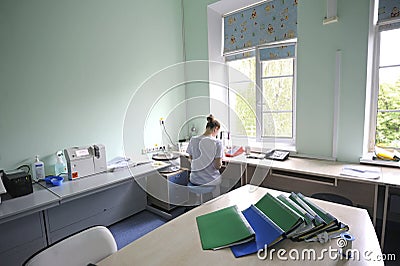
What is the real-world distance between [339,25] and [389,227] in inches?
86.7

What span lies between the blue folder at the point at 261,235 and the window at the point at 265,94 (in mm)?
2109

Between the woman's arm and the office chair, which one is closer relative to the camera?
the office chair

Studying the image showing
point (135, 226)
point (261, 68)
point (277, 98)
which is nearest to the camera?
Answer: point (135, 226)

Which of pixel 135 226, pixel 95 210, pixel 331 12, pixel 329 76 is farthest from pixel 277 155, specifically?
pixel 95 210

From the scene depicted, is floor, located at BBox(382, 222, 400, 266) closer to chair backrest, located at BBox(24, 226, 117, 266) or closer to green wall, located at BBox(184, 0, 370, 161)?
green wall, located at BBox(184, 0, 370, 161)

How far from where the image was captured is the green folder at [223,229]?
3.73 ft

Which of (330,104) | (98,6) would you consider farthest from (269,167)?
(98,6)

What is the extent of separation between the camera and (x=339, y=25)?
237cm

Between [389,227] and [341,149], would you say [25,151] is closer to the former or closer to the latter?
[341,149]

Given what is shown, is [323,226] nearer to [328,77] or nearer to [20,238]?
[328,77]

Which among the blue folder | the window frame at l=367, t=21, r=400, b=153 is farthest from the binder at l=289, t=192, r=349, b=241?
the window frame at l=367, t=21, r=400, b=153

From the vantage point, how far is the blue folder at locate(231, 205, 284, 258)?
109 centimetres

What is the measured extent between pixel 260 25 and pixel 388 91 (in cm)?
172

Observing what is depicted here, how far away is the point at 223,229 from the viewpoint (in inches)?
48.7
